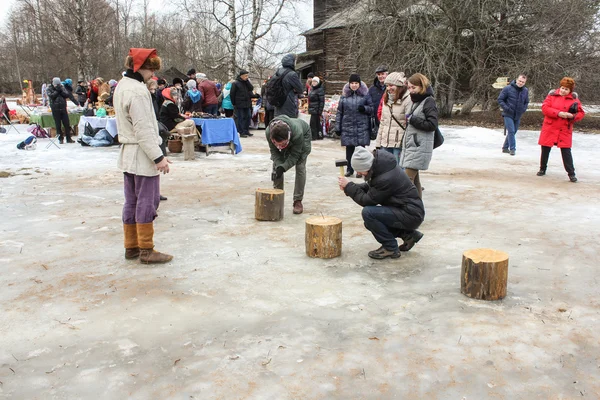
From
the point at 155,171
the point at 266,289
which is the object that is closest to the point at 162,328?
the point at 266,289

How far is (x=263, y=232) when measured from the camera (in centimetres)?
583

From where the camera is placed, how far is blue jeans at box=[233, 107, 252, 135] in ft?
49.0

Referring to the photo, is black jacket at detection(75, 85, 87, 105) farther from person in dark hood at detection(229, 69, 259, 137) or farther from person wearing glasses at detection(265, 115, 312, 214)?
person wearing glasses at detection(265, 115, 312, 214)

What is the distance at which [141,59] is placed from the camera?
436 cm

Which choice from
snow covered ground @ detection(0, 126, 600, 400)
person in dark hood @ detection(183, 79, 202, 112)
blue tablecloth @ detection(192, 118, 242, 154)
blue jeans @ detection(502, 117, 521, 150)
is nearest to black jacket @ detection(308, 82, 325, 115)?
blue tablecloth @ detection(192, 118, 242, 154)

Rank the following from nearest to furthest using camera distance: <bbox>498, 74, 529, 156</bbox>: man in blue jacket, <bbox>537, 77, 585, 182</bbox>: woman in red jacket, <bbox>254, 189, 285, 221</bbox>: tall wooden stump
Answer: <bbox>254, 189, 285, 221</bbox>: tall wooden stump → <bbox>537, 77, 585, 182</bbox>: woman in red jacket → <bbox>498, 74, 529, 156</bbox>: man in blue jacket

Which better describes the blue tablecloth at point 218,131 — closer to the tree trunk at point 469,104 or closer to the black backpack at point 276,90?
the black backpack at point 276,90

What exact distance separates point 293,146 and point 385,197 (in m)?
1.77

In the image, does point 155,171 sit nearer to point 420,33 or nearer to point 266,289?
point 266,289

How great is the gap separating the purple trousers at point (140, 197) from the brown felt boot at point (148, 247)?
7 cm

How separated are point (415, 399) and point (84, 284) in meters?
2.90

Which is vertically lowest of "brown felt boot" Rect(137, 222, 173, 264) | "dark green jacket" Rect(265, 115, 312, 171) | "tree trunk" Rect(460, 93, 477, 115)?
"brown felt boot" Rect(137, 222, 173, 264)

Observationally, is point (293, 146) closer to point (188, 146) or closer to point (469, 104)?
point (188, 146)

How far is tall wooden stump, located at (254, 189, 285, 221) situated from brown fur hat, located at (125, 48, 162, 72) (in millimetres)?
2214
